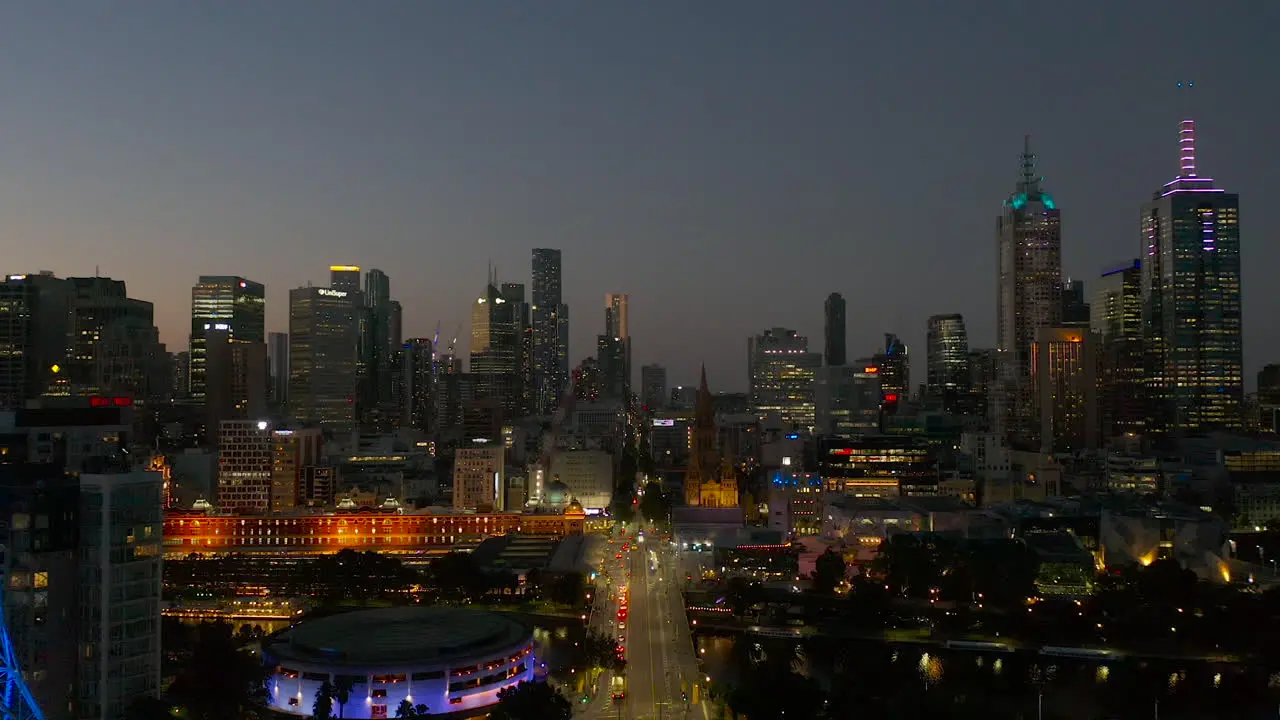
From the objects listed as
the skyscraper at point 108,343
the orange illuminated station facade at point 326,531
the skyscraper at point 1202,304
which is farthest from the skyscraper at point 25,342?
the skyscraper at point 1202,304

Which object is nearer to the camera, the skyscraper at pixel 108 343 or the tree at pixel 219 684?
the tree at pixel 219 684

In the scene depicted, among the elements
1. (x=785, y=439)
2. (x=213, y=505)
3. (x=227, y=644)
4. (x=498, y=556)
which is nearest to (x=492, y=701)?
(x=227, y=644)

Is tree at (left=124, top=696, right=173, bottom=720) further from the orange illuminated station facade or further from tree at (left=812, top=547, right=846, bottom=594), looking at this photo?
the orange illuminated station facade

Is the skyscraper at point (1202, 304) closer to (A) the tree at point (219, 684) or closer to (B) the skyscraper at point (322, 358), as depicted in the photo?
(B) the skyscraper at point (322, 358)

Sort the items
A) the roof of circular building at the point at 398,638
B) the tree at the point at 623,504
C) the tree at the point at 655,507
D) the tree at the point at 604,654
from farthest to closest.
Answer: the tree at the point at 623,504
the tree at the point at 655,507
the tree at the point at 604,654
the roof of circular building at the point at 398,638

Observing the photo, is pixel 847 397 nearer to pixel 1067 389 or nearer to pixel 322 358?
pixel 1067 389

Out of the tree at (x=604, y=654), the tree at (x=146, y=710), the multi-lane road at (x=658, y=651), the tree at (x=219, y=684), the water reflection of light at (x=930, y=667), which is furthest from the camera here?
the water reflection of light at (x=930, y=667)

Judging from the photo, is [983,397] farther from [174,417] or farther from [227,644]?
[227,644]
